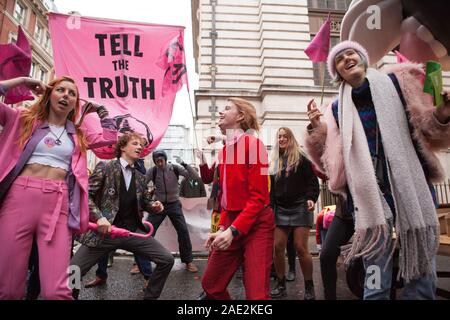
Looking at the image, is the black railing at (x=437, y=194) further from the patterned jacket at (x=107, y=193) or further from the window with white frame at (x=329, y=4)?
the window with white frame at (x=329, y=4)

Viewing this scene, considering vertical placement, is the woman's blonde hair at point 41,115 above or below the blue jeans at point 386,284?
above

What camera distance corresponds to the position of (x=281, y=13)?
50.9 feet

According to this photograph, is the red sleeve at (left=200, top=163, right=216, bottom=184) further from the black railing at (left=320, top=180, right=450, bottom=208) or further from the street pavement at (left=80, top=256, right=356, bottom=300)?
the black railing at (left=320, top=180, right=450, bottom=208)

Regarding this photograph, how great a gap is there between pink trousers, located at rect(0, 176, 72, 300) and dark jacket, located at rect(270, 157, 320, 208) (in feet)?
8.52

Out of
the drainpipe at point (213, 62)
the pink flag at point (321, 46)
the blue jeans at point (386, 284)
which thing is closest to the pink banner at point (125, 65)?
the pink flag at point (321, 46)

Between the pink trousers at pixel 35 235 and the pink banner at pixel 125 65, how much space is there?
7.76 ft

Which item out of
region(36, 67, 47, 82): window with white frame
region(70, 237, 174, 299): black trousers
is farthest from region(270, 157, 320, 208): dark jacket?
region(36, 67, 47, 82): window with white frame

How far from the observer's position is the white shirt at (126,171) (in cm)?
354

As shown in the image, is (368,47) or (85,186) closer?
(85,186)

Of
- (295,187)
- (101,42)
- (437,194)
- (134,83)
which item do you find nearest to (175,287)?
(295,187)

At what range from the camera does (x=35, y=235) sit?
2.23m

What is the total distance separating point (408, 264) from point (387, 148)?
28.0 inches
